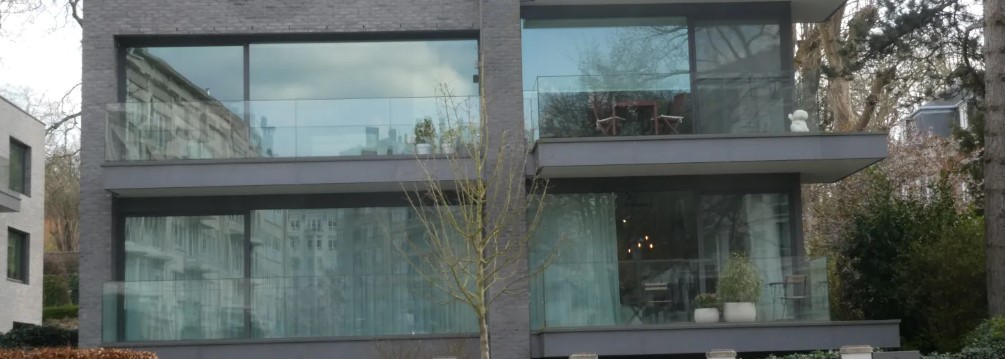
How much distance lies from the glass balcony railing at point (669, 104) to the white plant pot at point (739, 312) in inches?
102

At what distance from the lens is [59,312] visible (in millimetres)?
37500

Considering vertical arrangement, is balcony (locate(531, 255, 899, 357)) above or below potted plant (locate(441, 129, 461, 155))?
below

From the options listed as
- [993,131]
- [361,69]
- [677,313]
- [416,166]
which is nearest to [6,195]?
[361,69]

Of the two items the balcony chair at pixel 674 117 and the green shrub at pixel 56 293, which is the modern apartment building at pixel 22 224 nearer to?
the green shrub at pixel 56 293

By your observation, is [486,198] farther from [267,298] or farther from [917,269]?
[917,269]

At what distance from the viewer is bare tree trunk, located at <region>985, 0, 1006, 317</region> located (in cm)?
1973

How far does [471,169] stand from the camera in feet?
63.5

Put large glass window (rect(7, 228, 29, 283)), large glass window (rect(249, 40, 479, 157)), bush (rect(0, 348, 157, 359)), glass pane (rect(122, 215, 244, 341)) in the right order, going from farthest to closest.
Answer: large glass window (rect(7, 228, 29, 283)) < large glass window (rect(249, 40, 479, 157)) < glass pane (rect(122, 215, 244, 341)) < bush (rect(0, 348, 157, 359))

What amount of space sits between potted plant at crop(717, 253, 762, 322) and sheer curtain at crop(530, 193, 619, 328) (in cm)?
159

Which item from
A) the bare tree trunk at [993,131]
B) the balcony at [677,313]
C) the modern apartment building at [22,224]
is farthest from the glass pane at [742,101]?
the modern apartment building at [22,224]

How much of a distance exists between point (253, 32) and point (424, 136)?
335cm

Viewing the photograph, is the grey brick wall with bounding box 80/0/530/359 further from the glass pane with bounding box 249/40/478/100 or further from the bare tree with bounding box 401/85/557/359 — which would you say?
the glass pane with bounding box 249/40/478/100

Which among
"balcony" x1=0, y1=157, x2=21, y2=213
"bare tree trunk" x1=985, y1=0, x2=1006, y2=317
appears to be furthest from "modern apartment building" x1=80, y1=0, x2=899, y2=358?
"balcony" x1=0, y1=157, x2=21, y2=213

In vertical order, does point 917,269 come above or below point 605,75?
below
